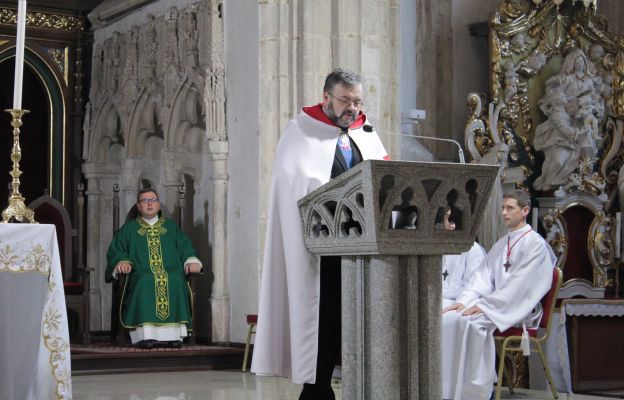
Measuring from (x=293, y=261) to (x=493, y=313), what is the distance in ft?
10.6

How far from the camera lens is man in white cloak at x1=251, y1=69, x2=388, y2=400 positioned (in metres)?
4.59

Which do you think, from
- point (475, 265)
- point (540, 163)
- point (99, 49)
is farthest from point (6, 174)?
point (475, 265)

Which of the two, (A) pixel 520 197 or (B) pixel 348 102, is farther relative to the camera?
(A) pixel 520 197

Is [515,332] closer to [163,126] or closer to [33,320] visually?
[33,320]

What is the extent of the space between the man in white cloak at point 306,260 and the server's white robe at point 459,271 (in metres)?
3.59

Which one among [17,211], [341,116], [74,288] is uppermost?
[341,116]

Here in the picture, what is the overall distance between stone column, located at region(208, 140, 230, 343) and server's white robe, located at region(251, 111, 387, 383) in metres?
6.28

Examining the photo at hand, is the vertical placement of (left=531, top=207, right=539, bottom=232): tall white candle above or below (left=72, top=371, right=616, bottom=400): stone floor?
above

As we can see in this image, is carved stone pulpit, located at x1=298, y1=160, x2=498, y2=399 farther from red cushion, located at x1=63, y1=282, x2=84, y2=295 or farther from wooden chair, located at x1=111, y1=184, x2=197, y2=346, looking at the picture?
red cushion, located at x1=63, y1=282, x2=84, y2=295

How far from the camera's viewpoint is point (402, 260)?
3924mm

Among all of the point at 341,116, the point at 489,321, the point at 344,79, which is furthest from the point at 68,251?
the point at 344,79

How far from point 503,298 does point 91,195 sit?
7.05 meters

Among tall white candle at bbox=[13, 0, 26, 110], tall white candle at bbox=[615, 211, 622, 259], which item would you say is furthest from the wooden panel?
tall white candle at bbox=[13, 0, 26, 110]

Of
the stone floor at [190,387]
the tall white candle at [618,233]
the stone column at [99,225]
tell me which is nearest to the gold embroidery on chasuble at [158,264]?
the stone floor at [190,387]
